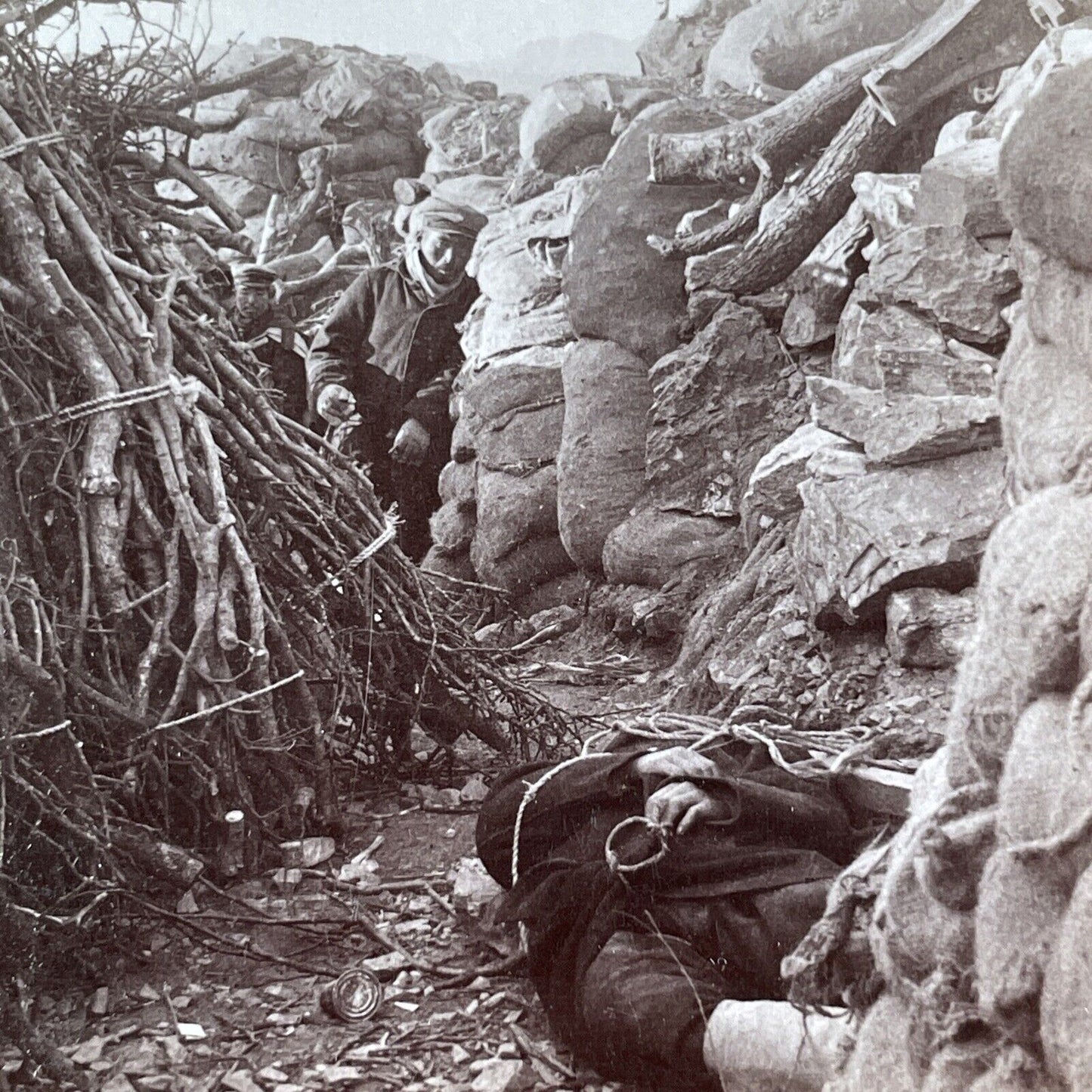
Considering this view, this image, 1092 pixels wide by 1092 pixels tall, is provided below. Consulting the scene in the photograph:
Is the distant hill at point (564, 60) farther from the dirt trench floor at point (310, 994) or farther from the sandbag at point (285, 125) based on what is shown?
the dirt trench floor at point (310, 994)

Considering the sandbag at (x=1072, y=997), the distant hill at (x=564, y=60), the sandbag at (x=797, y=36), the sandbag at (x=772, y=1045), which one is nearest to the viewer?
the sandbag at (x=1072, y=997)

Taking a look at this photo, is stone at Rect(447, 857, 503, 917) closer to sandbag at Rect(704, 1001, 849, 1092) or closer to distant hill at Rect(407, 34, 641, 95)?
sandbag at Rect(704, 1001, 849, 1092)

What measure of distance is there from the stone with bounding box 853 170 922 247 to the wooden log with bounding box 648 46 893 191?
13.9 inches

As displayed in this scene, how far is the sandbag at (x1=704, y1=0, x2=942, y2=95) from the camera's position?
131 inches

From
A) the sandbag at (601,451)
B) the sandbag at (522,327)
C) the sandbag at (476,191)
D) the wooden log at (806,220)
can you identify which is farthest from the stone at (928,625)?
the sandbag at (476,191)

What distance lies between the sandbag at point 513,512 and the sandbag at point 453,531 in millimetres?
330

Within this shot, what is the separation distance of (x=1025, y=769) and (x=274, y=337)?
5905 mm

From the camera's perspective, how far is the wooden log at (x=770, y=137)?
11.8ft

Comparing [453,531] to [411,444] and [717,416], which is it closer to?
[411,444]

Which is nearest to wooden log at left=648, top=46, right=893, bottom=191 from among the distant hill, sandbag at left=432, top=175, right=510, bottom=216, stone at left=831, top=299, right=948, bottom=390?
the distant hill

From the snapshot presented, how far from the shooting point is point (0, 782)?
1.77m

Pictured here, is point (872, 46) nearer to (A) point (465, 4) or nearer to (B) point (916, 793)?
(A) point (465, 4)

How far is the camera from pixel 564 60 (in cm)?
541

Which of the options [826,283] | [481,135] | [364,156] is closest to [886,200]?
[826,283]
